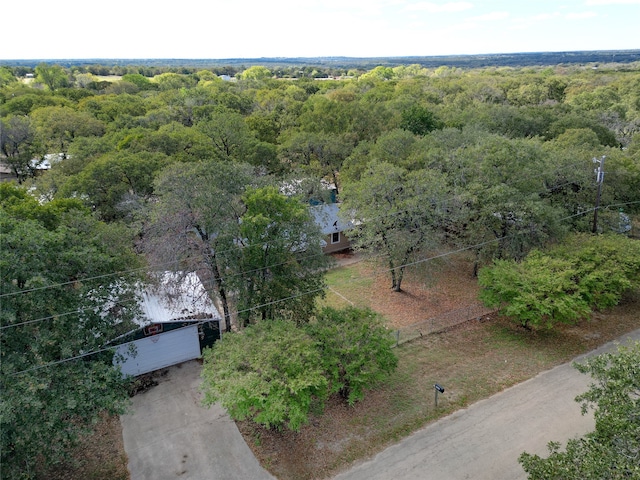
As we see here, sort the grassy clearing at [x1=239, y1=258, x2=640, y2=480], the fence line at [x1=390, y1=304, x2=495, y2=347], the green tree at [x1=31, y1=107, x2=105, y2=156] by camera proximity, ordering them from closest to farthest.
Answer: the grassy clearing at [x1=239, y1=258, x2=640, y2=480] → the fence line at [x1=390, y1=304, x2=495, y2=347] → the green tree at [x1=31, y1=107, x2=105, y2=156]

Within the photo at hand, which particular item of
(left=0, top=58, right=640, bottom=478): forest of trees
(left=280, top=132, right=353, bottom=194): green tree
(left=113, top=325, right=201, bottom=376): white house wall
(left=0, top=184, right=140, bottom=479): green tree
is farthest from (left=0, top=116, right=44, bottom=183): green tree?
(left=0, top=184, right=140, bottom=479): green tree

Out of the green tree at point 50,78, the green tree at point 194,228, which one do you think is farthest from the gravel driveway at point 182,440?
the green tree at point 50,78

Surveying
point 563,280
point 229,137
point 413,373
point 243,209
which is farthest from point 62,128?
point 563,280

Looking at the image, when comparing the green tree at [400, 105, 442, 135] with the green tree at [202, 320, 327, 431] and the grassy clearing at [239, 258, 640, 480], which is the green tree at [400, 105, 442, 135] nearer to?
the grassy clearing at [239, 258, 640, 480]

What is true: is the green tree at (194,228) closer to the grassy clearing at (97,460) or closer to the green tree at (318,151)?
the grassy clearing at (97,460)

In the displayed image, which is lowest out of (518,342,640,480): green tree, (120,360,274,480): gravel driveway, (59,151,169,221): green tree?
(120,360,274,480): gravel driveway

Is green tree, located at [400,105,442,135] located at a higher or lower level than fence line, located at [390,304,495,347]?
higher

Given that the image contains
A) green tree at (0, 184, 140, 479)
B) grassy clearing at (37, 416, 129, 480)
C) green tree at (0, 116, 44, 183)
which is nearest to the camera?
green tree at (0, 184, 140, 479)

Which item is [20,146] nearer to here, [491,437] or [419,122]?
[419,122]
